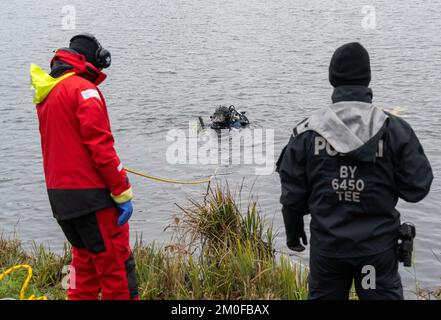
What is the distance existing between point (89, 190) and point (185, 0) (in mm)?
39037

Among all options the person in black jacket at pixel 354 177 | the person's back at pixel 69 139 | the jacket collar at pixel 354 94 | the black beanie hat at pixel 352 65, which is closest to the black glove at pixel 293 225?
the person in black jacket at pixel 354 177

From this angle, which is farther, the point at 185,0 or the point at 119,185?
the point at 185,0

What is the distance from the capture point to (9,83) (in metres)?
21.9

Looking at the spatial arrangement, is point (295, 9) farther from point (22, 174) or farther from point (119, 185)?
point (119, 185)

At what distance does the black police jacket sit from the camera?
3709 millimetres

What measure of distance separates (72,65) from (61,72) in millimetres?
96

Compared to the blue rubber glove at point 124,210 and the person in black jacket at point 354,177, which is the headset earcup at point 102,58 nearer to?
the blue rubber glove at point 124,210

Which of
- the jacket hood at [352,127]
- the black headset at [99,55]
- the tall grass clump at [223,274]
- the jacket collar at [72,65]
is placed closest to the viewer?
the jacket hood at [352,127]

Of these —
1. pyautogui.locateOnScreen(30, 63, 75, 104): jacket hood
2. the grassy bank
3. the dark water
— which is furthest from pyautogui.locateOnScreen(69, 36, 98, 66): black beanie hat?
the dark water

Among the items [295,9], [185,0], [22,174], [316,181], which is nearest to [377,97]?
[22,174]

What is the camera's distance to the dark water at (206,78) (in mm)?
10711

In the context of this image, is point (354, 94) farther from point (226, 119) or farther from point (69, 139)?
point (226, 119)

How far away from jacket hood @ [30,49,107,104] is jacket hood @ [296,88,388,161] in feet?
5.61

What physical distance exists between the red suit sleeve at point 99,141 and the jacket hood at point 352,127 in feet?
4.44
